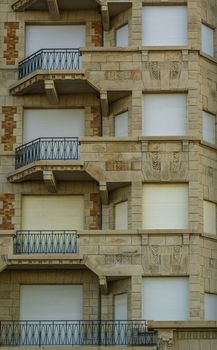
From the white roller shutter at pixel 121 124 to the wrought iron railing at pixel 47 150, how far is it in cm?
136

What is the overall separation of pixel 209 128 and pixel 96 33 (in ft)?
16.2

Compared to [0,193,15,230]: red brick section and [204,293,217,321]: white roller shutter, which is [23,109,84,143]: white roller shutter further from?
[204,293,217,321]: white roller shutter

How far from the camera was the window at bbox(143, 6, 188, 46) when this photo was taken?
33.2 metres

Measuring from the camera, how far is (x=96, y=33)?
34.3 m

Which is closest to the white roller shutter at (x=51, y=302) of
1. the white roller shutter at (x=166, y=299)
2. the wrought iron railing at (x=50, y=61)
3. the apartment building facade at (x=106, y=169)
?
the apartment building facade at (x=106, y=169)

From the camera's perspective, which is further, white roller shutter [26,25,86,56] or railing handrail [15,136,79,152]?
white roller shutter [26,25,86,56]

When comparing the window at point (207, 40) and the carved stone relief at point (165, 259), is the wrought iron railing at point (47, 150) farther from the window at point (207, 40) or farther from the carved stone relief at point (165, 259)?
the window at point (207, 40)

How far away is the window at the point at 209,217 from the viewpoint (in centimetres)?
3219

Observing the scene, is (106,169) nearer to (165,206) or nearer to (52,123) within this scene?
(165,206)

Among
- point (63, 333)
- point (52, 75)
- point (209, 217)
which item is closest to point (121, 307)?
point (63, 333)

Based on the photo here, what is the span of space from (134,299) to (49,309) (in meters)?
3.09

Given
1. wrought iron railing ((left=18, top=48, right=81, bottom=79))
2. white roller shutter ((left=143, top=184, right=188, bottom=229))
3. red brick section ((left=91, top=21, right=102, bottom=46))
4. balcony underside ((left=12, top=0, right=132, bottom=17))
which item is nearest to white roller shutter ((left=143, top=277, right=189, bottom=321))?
white roller shutter ((left=143, top=184, right=188, bottom=229))

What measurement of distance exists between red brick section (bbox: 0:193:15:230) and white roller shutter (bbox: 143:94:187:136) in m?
4.77

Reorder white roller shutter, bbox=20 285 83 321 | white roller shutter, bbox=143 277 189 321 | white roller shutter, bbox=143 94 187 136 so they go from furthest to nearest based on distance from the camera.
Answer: white roller shutter, bbox=143 94 187 136 → white roller shutter, bbox=20 285 83 321 → white roller shutter, bbox=143 277 189 321
